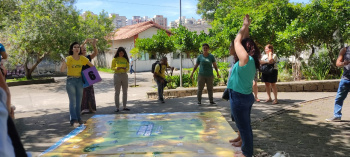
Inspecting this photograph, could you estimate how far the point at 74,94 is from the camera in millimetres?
5980

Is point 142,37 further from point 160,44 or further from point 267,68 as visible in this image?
point 267,68

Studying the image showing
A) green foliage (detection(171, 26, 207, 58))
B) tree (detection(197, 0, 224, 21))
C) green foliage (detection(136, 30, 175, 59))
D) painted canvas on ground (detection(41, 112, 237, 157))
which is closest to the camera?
painted canvas on ground (detection(41, 112, 237, 157))

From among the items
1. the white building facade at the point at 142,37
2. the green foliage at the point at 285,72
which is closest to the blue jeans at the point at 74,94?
the green foliage at the point at 285,72

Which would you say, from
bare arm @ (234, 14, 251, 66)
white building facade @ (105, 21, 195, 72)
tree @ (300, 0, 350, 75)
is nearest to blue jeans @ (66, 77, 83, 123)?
bare arm @ (234, 14, 251, 66)

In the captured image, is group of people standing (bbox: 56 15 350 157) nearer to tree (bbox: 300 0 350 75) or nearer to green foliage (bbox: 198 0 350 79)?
green foliage (bbox: 198 0 350 79)

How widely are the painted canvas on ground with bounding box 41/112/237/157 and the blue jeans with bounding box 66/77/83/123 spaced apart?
0.36 metres

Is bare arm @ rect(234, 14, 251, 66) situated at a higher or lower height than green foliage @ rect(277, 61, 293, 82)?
higher

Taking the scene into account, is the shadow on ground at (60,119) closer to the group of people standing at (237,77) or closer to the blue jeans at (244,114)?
the group of people standing at (237,77)

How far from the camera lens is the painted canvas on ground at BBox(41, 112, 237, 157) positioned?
4.09 meters

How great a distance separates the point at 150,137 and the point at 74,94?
6.97 feet

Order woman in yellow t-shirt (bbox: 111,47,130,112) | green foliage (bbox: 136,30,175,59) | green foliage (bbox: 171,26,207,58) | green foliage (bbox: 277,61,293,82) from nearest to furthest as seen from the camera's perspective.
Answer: woman in yellow t-shirt (bbox: 111,47,130,112), green foliage (bbox: 277,61,293,82), green foliage (bbox: 171,26,207,58), green foliage (bbox: 136,30,175,59)

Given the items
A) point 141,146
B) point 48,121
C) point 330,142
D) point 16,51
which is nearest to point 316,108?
point 330,142

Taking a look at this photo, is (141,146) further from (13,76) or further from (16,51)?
(13,76)

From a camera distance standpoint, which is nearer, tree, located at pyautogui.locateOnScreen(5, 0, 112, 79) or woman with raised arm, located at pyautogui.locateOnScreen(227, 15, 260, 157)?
woman with raised arm, located at pyautogui.locateOnScreen(227, 15, 260, 157)
